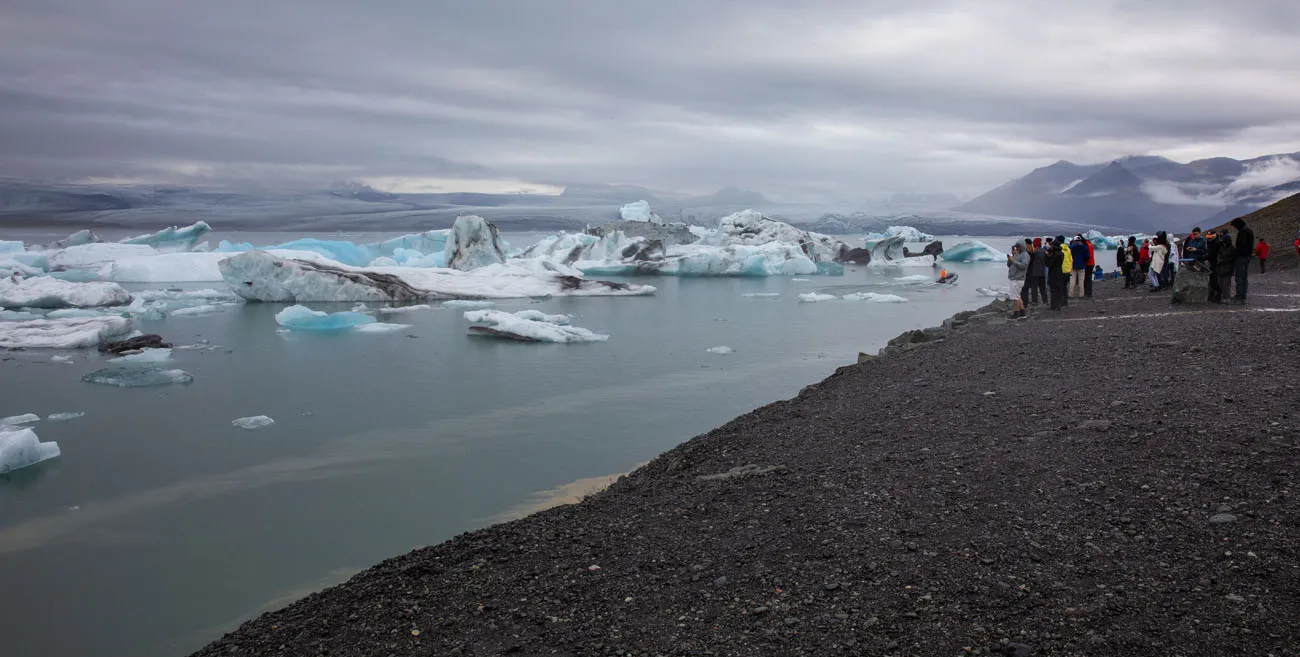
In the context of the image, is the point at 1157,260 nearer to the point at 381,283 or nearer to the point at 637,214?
the point at 381,283

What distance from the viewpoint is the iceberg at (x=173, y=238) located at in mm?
30328

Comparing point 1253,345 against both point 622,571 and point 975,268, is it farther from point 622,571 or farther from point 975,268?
point 975,268

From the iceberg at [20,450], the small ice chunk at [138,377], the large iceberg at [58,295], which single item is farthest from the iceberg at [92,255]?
the iceberg at [20,450]

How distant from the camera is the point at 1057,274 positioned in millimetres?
10805

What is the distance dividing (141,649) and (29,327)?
11.8 m

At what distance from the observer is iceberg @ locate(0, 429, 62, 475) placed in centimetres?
646

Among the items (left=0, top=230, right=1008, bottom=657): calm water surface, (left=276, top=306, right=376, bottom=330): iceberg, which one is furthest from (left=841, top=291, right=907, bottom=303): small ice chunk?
(left=276, top=306, right=376, bottom=330): iceberg

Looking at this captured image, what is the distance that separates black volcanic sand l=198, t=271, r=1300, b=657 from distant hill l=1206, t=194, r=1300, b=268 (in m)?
13.8

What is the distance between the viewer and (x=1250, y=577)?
2715mm

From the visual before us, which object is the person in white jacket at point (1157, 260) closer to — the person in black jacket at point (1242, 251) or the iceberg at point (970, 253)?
the person in black jacket at point (1242, 251)

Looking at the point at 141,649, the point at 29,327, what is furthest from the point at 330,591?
the point at 29,327

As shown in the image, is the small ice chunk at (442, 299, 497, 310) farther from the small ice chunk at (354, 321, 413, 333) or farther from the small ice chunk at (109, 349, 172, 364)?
the small ice chunk at (109, 349, 172, 364)

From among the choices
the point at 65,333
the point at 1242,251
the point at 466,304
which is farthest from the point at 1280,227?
the point at 65,333

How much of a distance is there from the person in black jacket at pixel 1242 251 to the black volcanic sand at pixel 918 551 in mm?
4075
